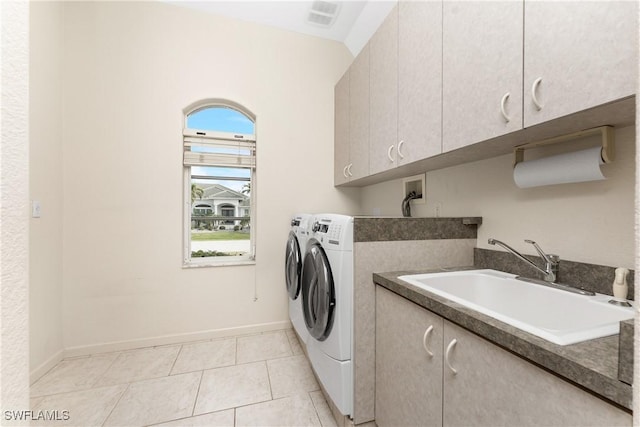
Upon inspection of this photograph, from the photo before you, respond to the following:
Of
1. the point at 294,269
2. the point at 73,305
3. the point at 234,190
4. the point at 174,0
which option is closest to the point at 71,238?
the point at 73,305

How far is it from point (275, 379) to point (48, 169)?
2277 mm

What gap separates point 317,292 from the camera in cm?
150

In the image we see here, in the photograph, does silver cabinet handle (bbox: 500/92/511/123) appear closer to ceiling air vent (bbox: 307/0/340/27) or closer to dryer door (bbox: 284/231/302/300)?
dryer door (bbox: 284/231/302/300)

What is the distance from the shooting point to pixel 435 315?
92 cm

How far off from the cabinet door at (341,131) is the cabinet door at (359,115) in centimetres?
10

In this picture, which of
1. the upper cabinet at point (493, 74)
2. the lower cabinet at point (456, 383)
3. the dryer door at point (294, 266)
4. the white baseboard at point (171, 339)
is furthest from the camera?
the white baseboard at point (171, 339)

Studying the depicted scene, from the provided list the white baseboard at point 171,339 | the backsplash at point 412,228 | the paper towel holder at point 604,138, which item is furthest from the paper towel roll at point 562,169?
the white baseboard at point 171,339

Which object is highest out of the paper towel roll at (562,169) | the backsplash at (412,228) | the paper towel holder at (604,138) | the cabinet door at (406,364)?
the paper towel holder at (604,138)

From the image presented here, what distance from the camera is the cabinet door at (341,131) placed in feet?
7.81

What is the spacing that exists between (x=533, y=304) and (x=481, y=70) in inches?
39.1

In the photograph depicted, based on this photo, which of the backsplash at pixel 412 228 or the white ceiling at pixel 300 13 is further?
the white ceiling at pixel 300 13

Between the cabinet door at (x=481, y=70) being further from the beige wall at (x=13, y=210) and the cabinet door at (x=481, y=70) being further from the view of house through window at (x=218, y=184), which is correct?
the view of house through window at (x=218, y=184)

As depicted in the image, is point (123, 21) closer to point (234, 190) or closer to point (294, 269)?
point (234, 190)

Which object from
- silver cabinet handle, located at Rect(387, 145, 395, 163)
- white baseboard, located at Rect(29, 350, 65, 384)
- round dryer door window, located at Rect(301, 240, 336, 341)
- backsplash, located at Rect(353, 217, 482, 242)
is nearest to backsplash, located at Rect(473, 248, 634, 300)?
backsplash, located at Rect(353, 217, 482, 242)
